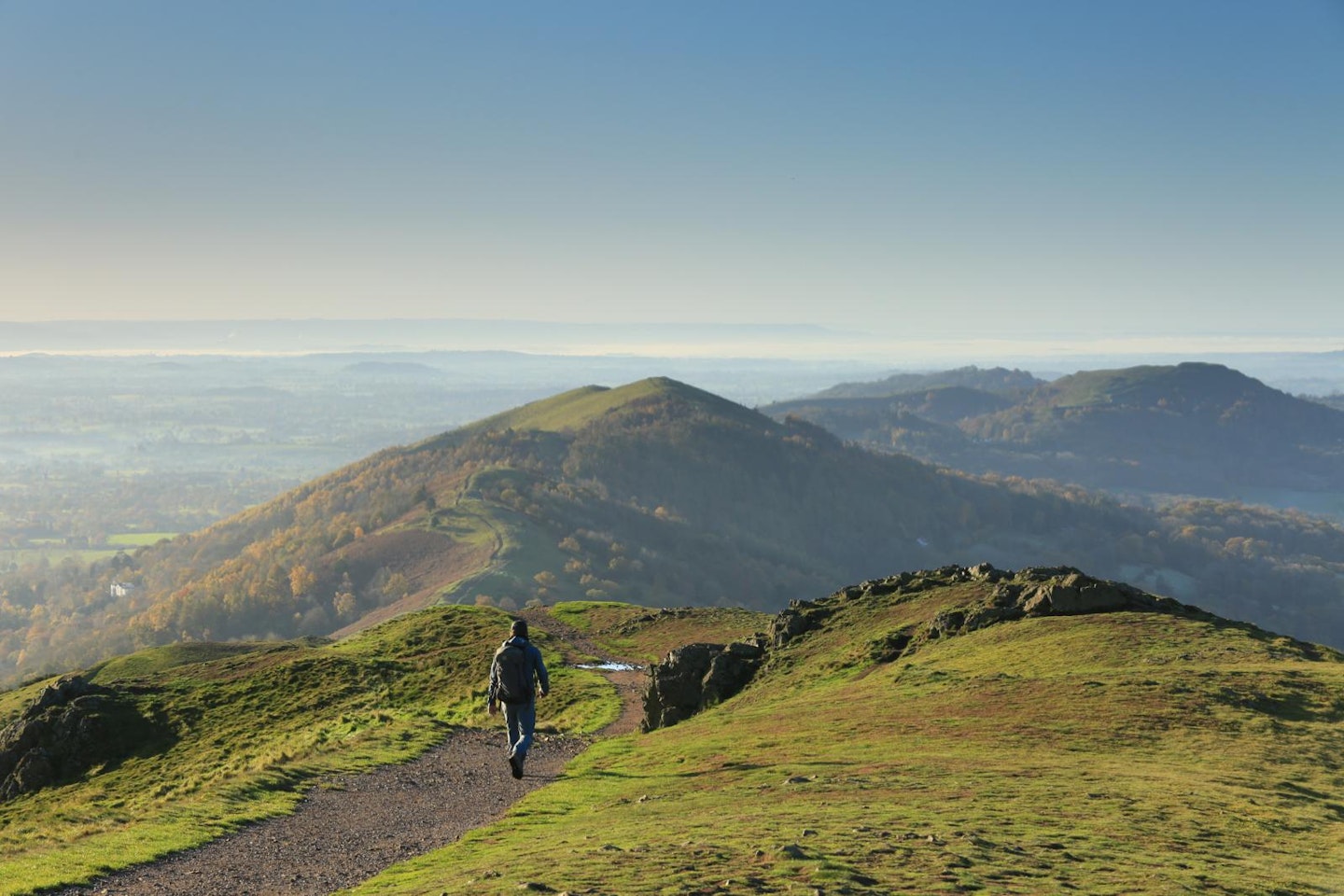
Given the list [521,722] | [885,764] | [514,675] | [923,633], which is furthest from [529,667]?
[923,633]

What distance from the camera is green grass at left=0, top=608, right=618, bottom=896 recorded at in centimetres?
2280

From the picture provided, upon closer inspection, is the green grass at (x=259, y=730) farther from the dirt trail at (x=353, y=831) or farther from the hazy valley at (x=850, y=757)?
the dirt trail at (x=353, y=831)

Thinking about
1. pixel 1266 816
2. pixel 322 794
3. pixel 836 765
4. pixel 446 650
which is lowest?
pixel 446 650

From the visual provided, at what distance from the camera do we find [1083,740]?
1019 inches

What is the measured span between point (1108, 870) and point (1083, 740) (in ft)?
38.0

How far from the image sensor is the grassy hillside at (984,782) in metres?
15.1

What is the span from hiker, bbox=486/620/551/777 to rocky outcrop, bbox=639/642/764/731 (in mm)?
14782

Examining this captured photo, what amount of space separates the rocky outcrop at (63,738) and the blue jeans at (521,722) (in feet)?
105

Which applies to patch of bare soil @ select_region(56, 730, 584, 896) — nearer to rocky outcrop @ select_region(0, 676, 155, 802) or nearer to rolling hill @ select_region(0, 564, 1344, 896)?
rolling hill @ select_region(0, 564, 1344, 896)

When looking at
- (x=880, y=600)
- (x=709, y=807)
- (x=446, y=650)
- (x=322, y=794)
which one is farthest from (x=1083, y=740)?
(x=446, y=650)

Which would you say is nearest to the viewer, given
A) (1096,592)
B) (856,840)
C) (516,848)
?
(856,840)

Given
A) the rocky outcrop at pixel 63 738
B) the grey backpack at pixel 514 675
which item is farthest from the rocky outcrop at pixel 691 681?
the rocky outcrop at pixel 63 738

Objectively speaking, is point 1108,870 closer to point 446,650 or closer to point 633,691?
point 633,691

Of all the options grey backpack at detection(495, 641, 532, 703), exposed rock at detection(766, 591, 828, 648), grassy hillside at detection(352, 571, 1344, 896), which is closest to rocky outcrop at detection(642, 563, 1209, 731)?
exposed rock at detection(766, 591, 828, 648)
